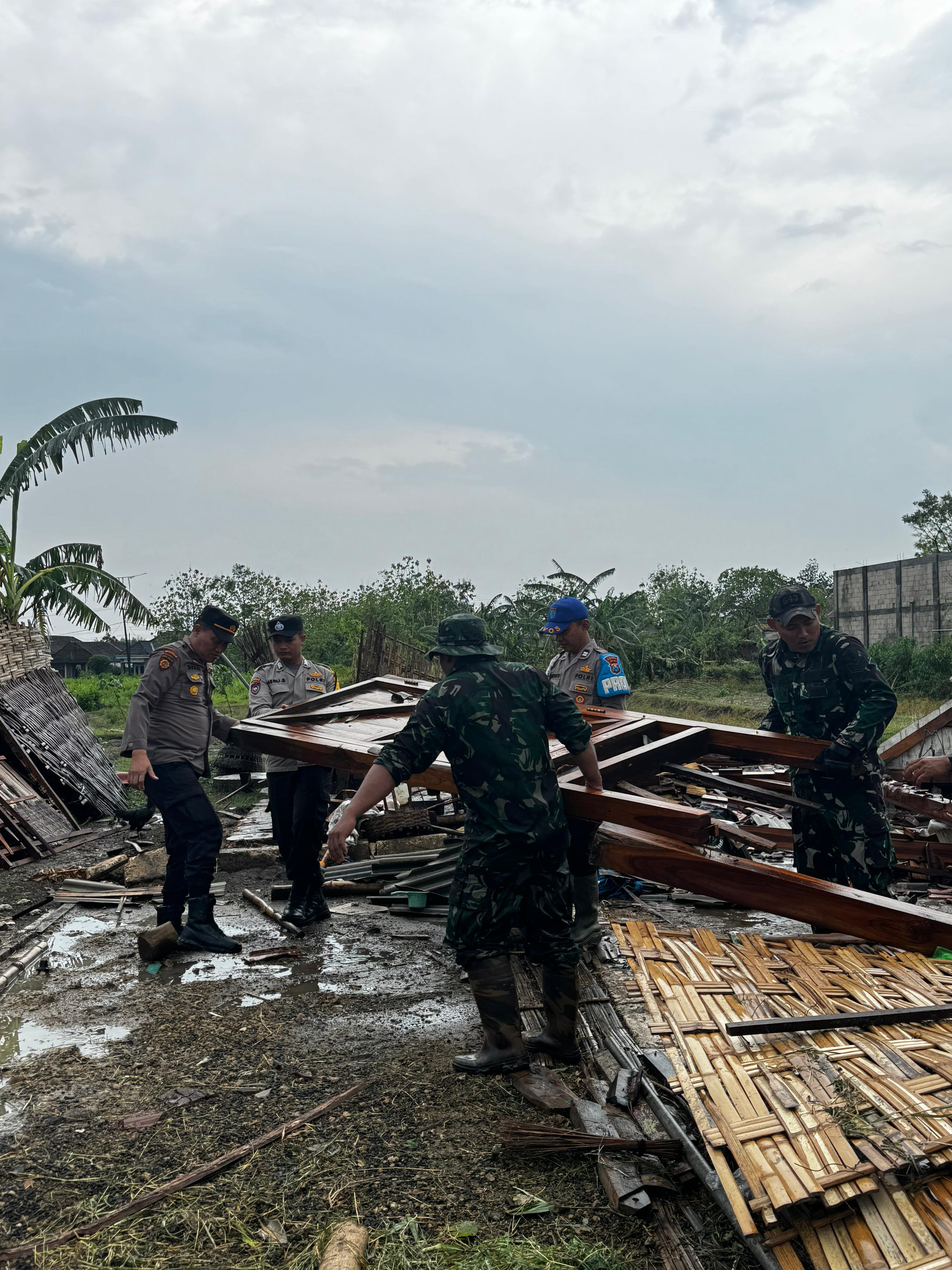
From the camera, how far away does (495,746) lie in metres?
3.49

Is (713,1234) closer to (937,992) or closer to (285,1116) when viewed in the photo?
(937,992)

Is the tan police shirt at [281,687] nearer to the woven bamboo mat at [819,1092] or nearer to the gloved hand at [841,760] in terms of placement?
the gloved hand at [841,760]

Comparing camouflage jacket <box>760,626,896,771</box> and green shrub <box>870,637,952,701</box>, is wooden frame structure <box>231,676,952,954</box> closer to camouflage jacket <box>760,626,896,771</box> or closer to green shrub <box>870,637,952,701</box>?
camouflage jacket <box>760,626,896,771</box>

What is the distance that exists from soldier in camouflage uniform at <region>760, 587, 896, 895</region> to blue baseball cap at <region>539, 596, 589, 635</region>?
1.40m

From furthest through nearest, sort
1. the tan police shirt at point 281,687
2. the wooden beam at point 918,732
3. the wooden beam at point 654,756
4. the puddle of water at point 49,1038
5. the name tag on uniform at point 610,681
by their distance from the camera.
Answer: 1. the wooden beam at point 918,732
2. the tan police shirt at point 281,687
3. the name tag on uniform at point 610,681
4. the wooden beam at point 654,756
5. the puddle of water at point 49,1038

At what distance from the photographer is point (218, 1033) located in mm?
4012

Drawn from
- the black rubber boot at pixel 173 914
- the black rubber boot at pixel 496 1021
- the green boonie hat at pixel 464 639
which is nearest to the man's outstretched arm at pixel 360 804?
the green boonie hat at pixel 464 639

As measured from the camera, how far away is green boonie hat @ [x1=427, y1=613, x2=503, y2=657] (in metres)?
3.67

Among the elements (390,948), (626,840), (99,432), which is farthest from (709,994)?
(99,432)

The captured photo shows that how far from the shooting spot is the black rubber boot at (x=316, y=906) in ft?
19.1

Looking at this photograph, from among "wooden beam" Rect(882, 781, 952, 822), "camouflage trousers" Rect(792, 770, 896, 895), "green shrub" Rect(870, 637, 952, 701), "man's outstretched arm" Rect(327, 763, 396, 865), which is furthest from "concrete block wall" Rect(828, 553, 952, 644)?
"man's outstretched arm" Rect(327, 763, 396, 865)

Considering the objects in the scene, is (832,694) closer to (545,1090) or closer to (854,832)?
(854,832)

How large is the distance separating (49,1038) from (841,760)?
3.83 meters

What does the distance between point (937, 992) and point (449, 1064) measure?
6.51ft
